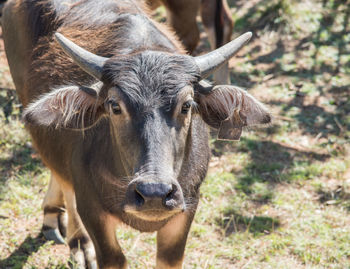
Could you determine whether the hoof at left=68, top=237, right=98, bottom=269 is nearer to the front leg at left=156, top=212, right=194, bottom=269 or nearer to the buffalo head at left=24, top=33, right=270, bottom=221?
the front leg at left=156, top=212, right=194, bottom=269

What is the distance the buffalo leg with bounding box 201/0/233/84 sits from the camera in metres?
6.96

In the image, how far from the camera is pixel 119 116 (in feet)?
10.3

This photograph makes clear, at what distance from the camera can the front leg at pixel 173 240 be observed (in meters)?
3.68

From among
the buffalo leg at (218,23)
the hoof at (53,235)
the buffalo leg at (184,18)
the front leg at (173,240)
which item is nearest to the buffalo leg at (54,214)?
the hoof at (53,235)

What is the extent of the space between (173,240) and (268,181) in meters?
2.15

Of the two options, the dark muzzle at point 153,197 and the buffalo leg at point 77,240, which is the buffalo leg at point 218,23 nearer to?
the buffalo leg at point 77,240

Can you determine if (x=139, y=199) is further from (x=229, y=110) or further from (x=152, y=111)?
(x=229, y=110)

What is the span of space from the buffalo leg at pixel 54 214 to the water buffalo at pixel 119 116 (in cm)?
1

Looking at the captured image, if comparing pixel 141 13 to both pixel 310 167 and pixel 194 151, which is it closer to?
pixel 194 151

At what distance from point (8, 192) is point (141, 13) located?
2337 millimetres

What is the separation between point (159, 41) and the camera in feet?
13.1

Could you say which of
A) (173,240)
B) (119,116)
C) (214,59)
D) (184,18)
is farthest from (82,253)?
(184,18)

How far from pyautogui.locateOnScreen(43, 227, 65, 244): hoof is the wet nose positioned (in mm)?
2214

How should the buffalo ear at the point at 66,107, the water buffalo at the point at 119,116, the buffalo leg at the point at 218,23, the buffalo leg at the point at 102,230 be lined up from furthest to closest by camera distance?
1. the buffalo leg at the point at 218,23
2. the buffalo leg at the point at 102,230
3. the buffalo ear at the point at 66,107
4. the water buffalo at the point at 119,116
